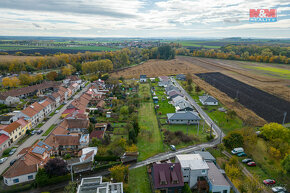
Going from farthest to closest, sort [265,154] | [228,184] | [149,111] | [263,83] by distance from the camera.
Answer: [263,83] → [149,111] → [265,154] → [228,184]

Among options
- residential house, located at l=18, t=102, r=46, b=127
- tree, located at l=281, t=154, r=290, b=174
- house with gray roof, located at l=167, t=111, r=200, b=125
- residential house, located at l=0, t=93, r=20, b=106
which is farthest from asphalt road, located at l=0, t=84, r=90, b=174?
tree, located at l=281, t=154, r=290, b=174

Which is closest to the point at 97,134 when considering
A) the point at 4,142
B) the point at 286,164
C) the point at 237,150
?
the point at 4,142

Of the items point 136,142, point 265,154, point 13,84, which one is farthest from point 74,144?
point 13,84

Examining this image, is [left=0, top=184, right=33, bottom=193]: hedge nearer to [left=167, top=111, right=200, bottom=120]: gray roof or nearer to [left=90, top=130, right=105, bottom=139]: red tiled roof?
[left=90, top=130, right=105, bottom=139]: red tiled roof

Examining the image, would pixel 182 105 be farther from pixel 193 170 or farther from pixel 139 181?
pixel 139 181

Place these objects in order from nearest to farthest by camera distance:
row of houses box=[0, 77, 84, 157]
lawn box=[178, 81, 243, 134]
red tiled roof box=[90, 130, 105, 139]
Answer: row of houses box=[0, 77, 84, 157]
red tiled roof box=[90, 130, 105, 139]
lawn box=[178, 81, 243, 134]

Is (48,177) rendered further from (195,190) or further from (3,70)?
(3,70)
